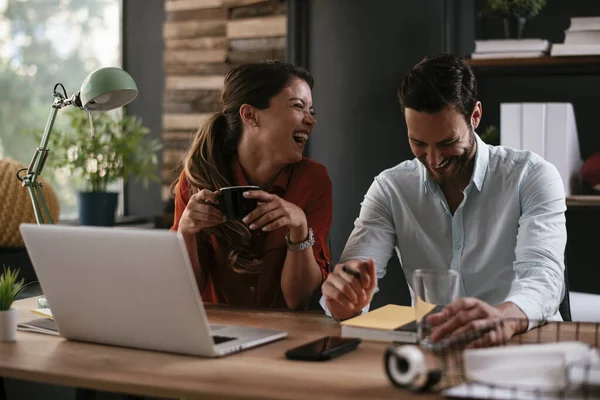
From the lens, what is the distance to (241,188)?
1.88m

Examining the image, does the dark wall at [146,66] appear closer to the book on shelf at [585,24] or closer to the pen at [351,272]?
the book on shelf at [585,24]

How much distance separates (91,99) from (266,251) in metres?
0.69

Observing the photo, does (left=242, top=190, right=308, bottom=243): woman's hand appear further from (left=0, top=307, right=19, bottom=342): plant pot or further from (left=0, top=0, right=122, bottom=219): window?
(left=0, top=0, right=122, bottom=219): window

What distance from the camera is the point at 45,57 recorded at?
148 inches

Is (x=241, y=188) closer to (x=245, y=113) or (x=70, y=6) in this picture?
(x=245, y=113)

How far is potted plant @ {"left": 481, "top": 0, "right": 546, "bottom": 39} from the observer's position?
9.73 feet

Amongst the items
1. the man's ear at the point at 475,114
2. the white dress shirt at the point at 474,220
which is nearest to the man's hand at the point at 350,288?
the white dress shirt at the point at 474,220

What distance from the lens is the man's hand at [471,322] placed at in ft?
4.60

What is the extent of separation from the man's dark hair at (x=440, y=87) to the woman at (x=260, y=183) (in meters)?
0.40

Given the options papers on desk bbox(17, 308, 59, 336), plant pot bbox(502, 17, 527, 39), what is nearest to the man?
papers on desk bbox(17, 308, 59, 336)

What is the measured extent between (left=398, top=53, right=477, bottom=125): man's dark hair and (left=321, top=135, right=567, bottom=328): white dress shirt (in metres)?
0.16

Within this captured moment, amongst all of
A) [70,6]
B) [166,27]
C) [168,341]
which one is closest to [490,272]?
[168,341]

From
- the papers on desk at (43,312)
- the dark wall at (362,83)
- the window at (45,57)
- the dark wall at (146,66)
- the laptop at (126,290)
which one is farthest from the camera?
the dark wall at (146,66)

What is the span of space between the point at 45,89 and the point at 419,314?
9.34 feet
